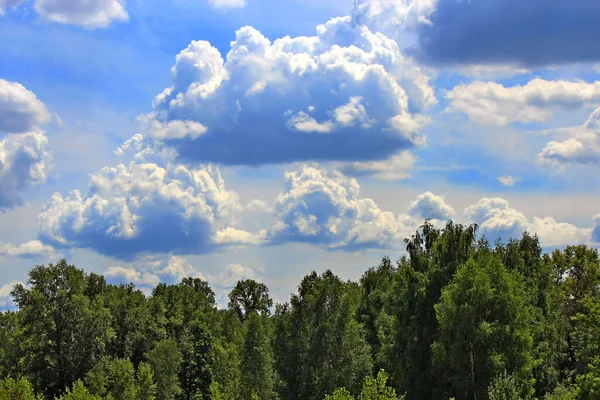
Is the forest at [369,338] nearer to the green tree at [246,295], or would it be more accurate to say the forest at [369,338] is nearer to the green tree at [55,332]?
the green tree at [55,332]

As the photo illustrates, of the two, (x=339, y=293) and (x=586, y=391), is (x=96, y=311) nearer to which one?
(x=339, y=293)

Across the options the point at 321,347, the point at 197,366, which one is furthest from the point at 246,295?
the point at 321,347

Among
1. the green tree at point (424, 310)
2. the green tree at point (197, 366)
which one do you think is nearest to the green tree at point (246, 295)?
the green tree at point (197, 366)

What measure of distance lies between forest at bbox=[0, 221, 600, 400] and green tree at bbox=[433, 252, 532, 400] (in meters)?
0.11

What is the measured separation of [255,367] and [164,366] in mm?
13657

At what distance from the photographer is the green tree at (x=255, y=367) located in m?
79.7

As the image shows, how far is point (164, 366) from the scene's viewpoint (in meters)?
85.9

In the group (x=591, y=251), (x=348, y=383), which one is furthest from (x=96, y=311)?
(x=591, y=251)

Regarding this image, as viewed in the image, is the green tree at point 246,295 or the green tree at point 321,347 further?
the green tree at point 246,295

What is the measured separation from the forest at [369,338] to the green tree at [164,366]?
17 cm

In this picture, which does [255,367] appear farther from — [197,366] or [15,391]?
[15,391]

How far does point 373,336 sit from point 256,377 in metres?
15.5

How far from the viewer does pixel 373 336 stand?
83.3 meters

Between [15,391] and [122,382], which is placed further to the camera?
[122,382]
